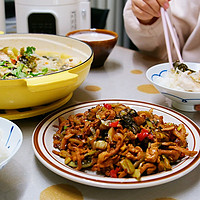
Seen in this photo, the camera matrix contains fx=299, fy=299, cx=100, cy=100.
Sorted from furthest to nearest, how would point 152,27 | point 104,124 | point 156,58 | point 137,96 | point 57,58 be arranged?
point 156,58
point 152,27
point 57,58
point 137,96
point 104,124

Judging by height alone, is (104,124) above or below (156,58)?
above

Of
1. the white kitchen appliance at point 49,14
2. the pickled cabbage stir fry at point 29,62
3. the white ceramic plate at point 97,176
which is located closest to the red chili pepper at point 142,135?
the white ceramic plate at point 97,176

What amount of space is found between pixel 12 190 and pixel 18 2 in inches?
52.4

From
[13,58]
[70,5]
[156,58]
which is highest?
[70,5]

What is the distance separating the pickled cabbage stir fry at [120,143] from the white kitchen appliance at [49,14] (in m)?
1.04

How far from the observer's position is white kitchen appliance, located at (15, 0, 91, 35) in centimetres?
171

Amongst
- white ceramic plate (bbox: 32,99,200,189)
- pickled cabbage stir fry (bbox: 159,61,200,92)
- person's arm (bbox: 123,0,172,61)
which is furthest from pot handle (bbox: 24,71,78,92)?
person's arm (bbox: 123,0,172,61)

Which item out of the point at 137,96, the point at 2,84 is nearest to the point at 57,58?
the point at 137,96

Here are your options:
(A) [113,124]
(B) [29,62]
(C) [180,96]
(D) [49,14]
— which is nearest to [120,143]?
(A) [113,124]

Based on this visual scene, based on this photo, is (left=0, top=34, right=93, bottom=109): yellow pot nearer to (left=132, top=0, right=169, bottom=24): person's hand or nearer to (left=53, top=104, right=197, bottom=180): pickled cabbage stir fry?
(left=53, top=104, right=197, bottom=180): pickled cabbage stir fry

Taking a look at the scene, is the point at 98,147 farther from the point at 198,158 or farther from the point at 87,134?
A: the point at 198,158

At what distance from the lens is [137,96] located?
Answer: 1.22 meters

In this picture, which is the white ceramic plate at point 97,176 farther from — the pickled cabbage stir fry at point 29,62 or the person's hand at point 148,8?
the person's hand at point 148,8

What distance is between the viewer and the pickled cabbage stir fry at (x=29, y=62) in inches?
42.5
